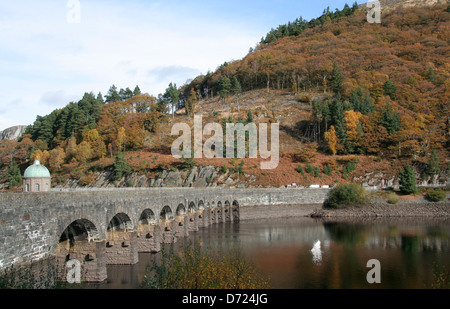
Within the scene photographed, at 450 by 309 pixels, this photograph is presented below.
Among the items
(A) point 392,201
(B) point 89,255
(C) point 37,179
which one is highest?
(C) point 37,179

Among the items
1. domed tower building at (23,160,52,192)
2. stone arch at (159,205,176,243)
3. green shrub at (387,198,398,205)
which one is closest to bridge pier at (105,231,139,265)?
stone arch at (159,205,176,243)

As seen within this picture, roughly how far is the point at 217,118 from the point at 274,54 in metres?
46.1

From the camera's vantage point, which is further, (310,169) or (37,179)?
(310,169)

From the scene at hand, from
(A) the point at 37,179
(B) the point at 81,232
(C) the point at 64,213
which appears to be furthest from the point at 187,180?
(C) the point at 64,213

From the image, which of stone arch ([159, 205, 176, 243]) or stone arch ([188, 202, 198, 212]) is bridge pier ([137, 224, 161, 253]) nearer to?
stone arch ([159, 205, 176, 243])

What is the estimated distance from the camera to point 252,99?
374 feet

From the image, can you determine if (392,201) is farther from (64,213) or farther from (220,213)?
(64,213)

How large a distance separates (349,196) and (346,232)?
53.5 ft

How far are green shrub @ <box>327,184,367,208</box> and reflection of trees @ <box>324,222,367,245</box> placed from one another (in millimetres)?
8387

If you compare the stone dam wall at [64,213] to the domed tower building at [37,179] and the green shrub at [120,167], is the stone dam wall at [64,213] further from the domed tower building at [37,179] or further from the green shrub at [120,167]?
the green shrub at [120,167]

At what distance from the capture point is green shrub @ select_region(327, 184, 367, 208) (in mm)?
61156

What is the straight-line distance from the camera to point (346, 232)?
46.1 m

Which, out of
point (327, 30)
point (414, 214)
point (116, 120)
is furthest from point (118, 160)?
point (327, 30)
